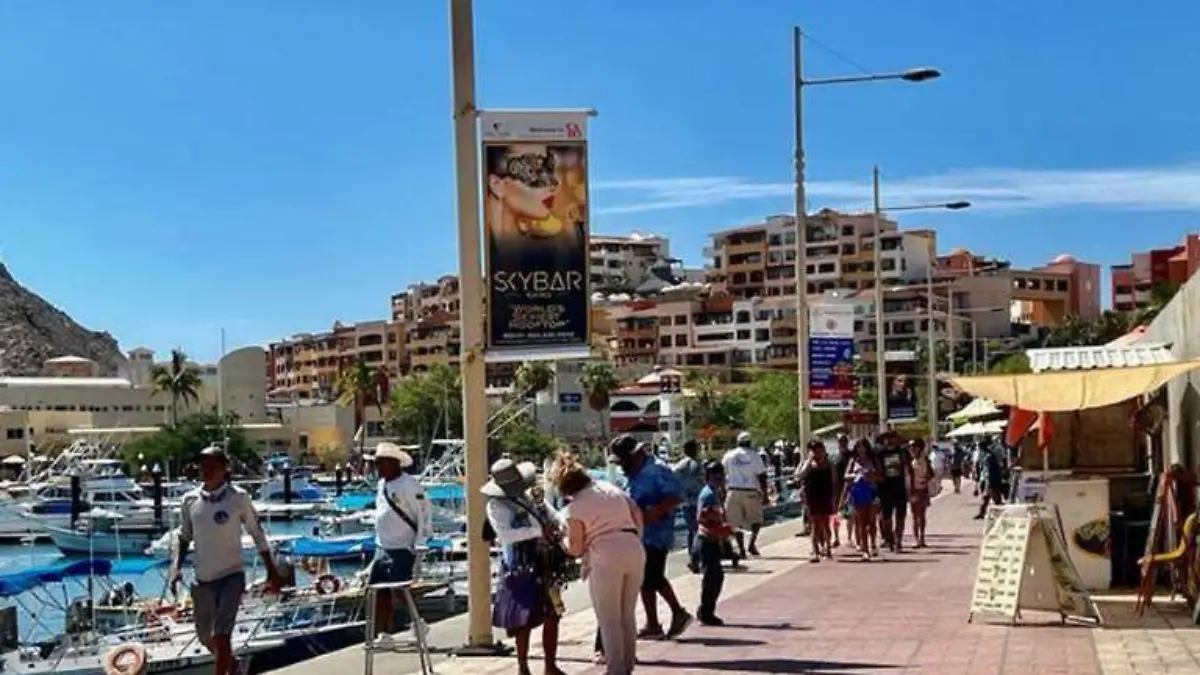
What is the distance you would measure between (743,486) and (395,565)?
11.4m

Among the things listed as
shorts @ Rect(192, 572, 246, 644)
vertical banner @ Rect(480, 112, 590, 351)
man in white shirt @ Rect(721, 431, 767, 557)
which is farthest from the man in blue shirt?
man in white shirt @ Rect(721, 431, 767, 557)

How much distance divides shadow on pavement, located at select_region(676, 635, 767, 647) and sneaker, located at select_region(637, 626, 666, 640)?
0.59 feet

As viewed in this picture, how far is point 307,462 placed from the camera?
137 m

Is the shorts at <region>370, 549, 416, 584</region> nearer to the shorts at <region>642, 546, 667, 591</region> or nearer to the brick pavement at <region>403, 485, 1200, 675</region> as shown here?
the brick pavement at <region>403, 485, 1200, 675</region>

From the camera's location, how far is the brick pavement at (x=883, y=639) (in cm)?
1230

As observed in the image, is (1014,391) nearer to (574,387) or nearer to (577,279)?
(577,279)

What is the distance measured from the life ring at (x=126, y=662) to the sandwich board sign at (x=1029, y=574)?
26.1ft

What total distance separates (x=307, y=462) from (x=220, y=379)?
32.4ft

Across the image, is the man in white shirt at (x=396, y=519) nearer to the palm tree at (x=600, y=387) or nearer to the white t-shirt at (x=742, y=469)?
the white t-shirt at (x=742, y=469)

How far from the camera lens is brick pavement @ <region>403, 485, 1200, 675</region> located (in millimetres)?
12305

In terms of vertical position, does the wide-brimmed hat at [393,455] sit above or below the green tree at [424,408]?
above

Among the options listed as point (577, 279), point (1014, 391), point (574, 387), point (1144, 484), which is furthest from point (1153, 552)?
point (574, 387)

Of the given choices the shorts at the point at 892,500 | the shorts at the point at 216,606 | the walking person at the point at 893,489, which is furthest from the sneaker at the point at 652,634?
the shorts at the point at 892,500

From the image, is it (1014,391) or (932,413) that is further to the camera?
(932,413)
